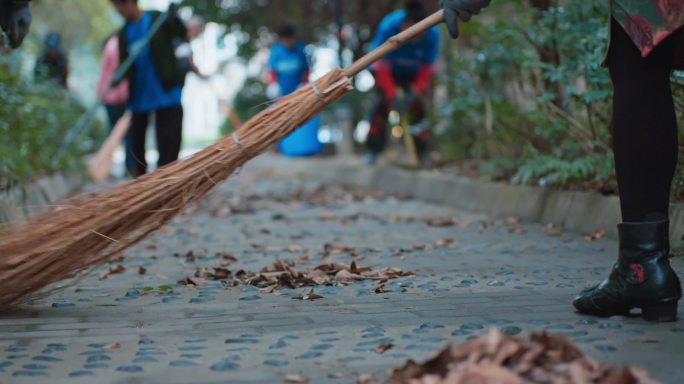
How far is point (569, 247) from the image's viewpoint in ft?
20.1

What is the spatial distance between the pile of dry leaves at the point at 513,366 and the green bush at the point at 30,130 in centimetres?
371

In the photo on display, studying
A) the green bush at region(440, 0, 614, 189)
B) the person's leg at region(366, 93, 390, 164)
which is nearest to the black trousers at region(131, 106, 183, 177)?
the green bush at region(440, 0, 614, 189)

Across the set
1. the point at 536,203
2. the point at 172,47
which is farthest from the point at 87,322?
the point at 536,203

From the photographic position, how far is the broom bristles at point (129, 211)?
4066mm

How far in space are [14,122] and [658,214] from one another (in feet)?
18.8

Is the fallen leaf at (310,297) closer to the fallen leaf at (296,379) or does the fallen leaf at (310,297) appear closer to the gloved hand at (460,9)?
the gloved hand at (460,9)

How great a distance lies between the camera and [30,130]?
8.80m

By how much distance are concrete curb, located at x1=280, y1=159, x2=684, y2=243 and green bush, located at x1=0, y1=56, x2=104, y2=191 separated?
3375 millimetres

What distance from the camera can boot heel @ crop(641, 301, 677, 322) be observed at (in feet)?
11.9

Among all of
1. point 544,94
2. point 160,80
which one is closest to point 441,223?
point 544,94

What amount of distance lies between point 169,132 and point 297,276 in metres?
2.82

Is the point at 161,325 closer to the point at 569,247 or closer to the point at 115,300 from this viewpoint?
the point at 115,300

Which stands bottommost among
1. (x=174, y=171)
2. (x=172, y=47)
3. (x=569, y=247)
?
(x=569, y=247)

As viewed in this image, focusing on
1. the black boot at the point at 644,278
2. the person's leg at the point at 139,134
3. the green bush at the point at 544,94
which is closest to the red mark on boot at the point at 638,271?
the black boot at the point at 644,278
